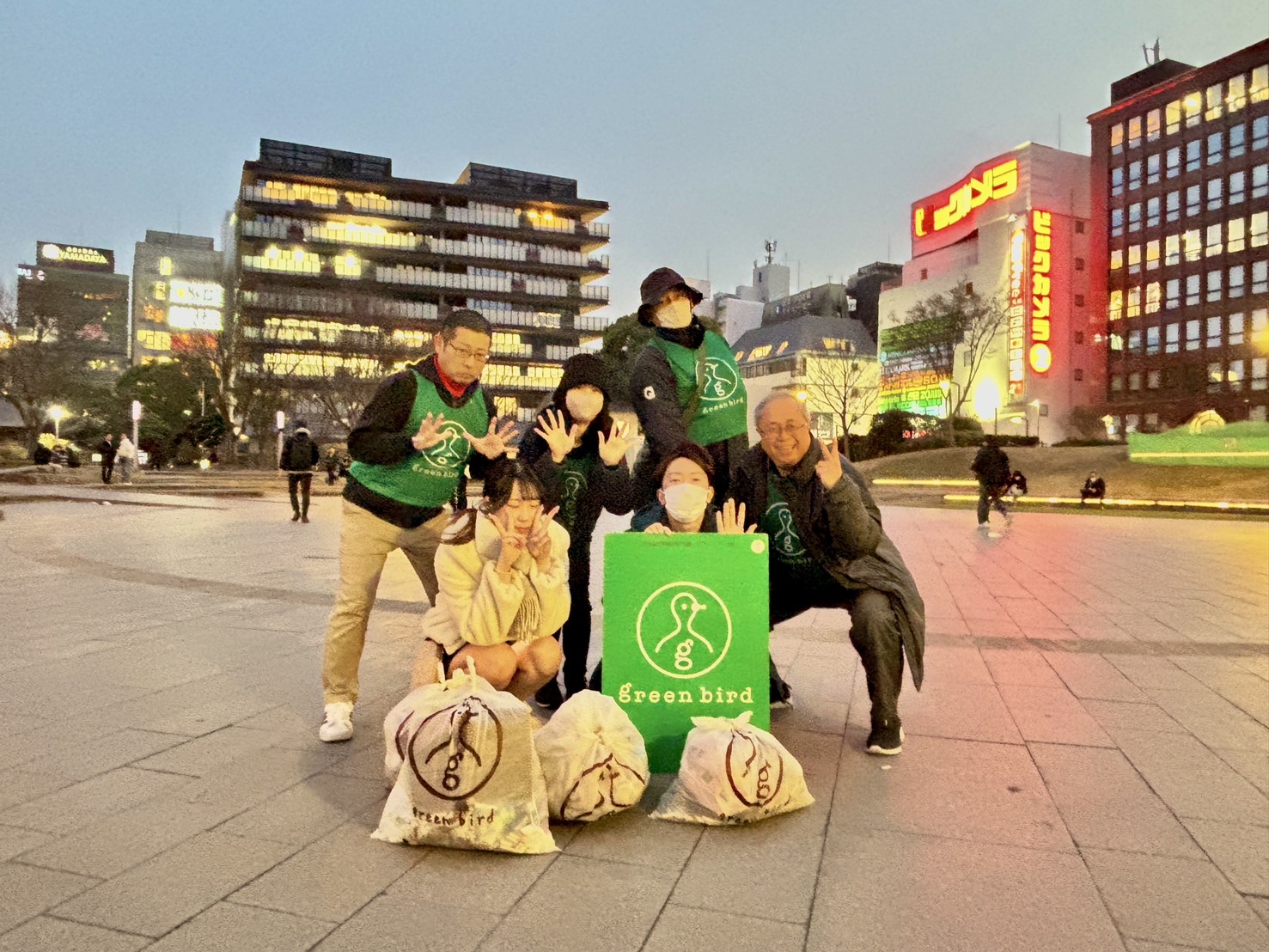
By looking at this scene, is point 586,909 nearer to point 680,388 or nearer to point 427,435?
point 427,435

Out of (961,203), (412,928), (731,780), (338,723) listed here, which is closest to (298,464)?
(338,723)

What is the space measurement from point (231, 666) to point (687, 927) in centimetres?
365

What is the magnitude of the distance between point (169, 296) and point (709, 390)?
11217cm

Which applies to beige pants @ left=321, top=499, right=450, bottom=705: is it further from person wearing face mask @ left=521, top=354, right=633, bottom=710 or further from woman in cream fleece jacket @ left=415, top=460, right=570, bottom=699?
person wearing face mask @ left=521, top=354, right=633, bottom=710

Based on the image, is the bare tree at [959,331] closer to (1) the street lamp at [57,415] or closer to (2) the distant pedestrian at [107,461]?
(2) the distant pedestrian at [107,461]

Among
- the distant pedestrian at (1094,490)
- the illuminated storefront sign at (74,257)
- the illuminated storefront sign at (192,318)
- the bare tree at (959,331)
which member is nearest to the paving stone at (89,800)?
the distant pedestrian at (1094,490)

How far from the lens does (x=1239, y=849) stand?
8.84 ft

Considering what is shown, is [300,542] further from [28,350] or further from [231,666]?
[28,350]

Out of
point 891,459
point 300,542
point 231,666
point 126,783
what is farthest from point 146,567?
point 891,459

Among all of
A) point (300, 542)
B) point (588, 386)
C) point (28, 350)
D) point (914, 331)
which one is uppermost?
point (914, 331)

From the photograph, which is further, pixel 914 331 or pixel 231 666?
pixel 914 331

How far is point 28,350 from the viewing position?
38.9 metres

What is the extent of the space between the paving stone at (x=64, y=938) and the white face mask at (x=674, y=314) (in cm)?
285

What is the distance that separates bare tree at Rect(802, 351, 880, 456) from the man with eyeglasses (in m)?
63.0
